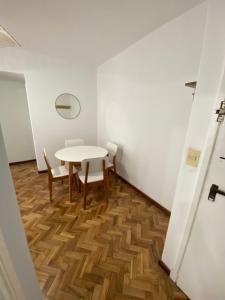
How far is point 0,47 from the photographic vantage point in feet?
8.32

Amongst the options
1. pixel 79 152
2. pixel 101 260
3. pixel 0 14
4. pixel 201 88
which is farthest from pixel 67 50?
pixel 101 260

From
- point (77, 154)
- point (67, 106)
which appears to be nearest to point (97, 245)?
point (77, 154)

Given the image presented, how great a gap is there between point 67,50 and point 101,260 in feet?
11.1

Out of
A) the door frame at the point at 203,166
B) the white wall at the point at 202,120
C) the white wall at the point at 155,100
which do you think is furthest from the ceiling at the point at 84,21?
the door frame at the point at 203,166

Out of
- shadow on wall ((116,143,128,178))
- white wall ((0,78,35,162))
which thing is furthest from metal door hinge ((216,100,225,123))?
white wall ((0,78,35,162))

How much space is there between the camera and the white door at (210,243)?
0.89 meters

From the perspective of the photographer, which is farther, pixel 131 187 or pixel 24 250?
pixel 131 187

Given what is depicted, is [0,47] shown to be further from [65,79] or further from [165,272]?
[165,272]

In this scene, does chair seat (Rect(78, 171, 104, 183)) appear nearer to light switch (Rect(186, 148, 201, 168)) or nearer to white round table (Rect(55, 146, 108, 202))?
white round table (Rect(55, 146, 108, 202))

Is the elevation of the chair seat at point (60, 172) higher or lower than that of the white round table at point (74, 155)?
lower

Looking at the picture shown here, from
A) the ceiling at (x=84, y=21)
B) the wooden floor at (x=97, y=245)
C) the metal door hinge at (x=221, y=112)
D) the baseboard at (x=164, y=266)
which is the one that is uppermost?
the ceiling at (x=84, y=21)

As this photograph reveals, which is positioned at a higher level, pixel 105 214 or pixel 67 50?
pixel 67 50

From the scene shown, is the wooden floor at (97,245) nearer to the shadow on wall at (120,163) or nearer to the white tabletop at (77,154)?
the shadow on wall at (120,163)

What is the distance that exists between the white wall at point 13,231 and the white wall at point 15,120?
3.78m
